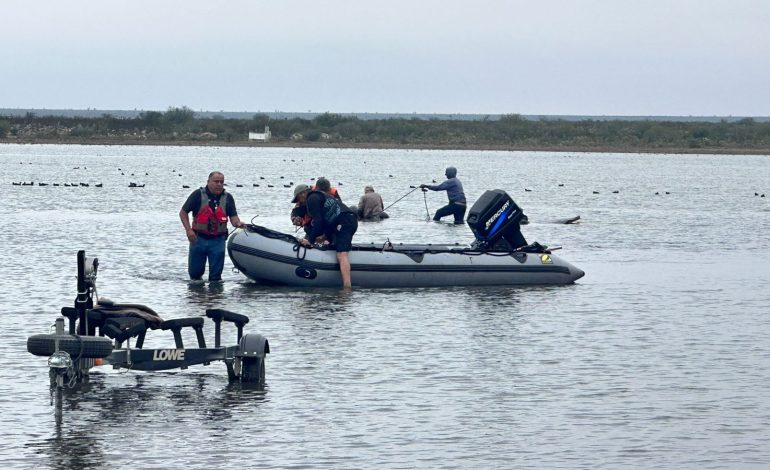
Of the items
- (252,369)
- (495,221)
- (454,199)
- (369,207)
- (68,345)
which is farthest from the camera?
(369,207)

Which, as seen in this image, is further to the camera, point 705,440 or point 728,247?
point 728,247

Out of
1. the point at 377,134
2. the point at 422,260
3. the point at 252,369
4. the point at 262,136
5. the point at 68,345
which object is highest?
the point at 68,345

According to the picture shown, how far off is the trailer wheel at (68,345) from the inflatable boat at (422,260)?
8902 mm

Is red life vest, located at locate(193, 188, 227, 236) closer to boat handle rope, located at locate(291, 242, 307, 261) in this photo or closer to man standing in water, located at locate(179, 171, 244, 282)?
man standing in water, located at locate(179, 171, 244, 282)

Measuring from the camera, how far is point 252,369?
12727 mm

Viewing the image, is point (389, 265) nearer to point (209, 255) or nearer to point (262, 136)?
point (209, 255)

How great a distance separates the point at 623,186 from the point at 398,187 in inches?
386

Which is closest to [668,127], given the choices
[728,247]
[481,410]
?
[728,247]

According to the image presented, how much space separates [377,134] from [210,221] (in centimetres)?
10417

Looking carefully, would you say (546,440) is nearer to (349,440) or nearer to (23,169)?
(349,440)

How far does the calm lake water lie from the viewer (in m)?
10.7

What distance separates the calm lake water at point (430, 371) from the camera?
1066 centimetres

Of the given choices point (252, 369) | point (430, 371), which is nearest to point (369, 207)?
point (430, 371)

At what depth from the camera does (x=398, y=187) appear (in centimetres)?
5706
